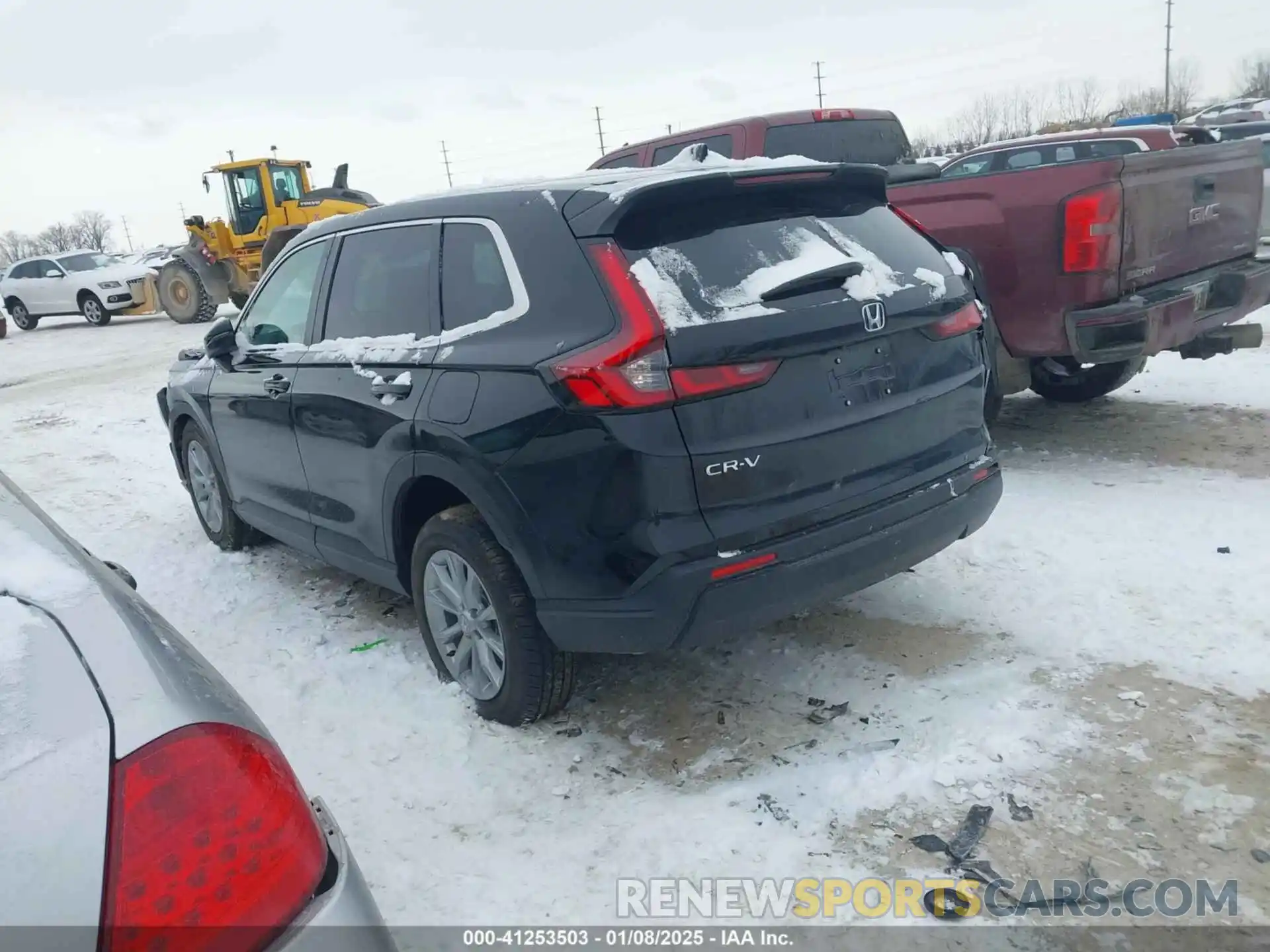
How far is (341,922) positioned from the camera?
1.44m

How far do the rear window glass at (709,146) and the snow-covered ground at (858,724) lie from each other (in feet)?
13.0

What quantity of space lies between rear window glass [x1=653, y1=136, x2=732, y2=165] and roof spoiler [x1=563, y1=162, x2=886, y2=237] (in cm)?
471

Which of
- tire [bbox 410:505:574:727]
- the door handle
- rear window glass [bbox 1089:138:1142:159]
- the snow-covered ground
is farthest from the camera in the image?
rear window glass [bbox 1089:138:1142:159]

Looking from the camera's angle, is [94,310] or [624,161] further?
[94,310]

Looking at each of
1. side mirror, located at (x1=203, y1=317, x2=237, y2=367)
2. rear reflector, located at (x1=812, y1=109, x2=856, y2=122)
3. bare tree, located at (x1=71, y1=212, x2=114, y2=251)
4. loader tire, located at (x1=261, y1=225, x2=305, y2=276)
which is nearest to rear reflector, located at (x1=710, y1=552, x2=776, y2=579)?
side mirror, located at (x1=203, y1=317, x2=237, y2=367)

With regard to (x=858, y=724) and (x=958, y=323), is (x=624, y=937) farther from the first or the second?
(x=958, y=323)

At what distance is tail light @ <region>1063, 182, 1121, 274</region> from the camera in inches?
197

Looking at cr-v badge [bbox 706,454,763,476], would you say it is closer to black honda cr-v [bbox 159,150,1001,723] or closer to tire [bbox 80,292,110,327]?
black honda cr-v [bbox 159,150,1001,723]

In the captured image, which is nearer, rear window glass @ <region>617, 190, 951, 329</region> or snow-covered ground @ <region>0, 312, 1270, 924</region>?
snow-covered ground @ <region>0, 312, 1270, 924</region>

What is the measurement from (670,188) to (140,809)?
2295 mm

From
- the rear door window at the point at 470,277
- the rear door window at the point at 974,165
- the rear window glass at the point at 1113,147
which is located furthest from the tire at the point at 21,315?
the rear door window at the point at 470,277

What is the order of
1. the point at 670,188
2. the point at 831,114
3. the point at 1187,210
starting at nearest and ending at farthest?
1. the point at 670,188
2. the point at 1187,210
3. the point at 831,114

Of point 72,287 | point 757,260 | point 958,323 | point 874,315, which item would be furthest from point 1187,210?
point 72,287

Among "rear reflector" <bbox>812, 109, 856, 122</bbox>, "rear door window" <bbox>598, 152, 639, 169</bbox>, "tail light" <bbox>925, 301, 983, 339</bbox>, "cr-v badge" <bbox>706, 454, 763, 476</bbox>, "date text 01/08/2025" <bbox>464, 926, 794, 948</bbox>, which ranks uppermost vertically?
"rear reflector" <bbox>812, 109, 856, 122</bbox>
